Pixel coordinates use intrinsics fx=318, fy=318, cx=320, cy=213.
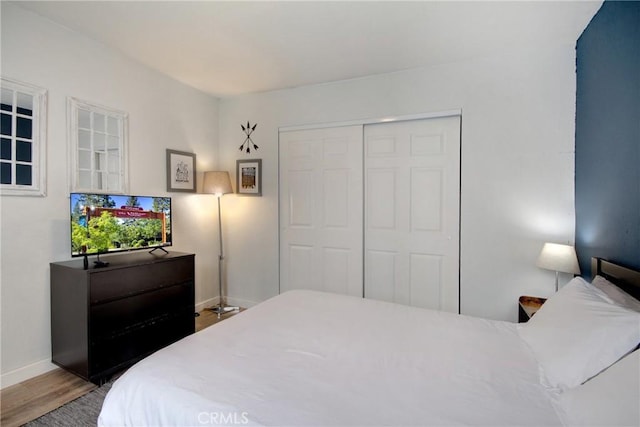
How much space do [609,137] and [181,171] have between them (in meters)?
3.69

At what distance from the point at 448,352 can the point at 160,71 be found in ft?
11.7

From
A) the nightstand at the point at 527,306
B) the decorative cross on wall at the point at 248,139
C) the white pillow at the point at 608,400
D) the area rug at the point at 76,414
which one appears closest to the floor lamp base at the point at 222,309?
the area rug at the point at 76,414

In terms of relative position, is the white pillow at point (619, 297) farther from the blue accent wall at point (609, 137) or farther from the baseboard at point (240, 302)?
the baseboard at point (240, 302)

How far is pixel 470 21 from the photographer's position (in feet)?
7.56

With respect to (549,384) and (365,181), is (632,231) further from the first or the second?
(365,181)

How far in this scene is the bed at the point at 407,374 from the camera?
102 cm

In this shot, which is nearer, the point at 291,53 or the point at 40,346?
the point at 40,346

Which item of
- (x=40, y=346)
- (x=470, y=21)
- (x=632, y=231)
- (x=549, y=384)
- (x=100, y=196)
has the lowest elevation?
(x=40, y=346)

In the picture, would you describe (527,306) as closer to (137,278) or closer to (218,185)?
(137,278)

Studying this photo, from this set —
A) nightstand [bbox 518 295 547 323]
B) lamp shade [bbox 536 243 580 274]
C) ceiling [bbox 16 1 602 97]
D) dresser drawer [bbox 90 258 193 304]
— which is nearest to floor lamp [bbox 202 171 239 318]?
dresser drawer [bbox 90 258 193 304]

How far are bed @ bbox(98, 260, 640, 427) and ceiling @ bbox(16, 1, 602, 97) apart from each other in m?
1.81

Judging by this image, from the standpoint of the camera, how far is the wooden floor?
194cm

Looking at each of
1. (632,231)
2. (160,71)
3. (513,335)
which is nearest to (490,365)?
(513,335)

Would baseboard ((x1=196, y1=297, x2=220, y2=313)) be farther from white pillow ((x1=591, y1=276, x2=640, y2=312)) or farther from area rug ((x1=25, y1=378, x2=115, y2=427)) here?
white pillow ((x1=591, y1=276, x2=640, y2=312))
